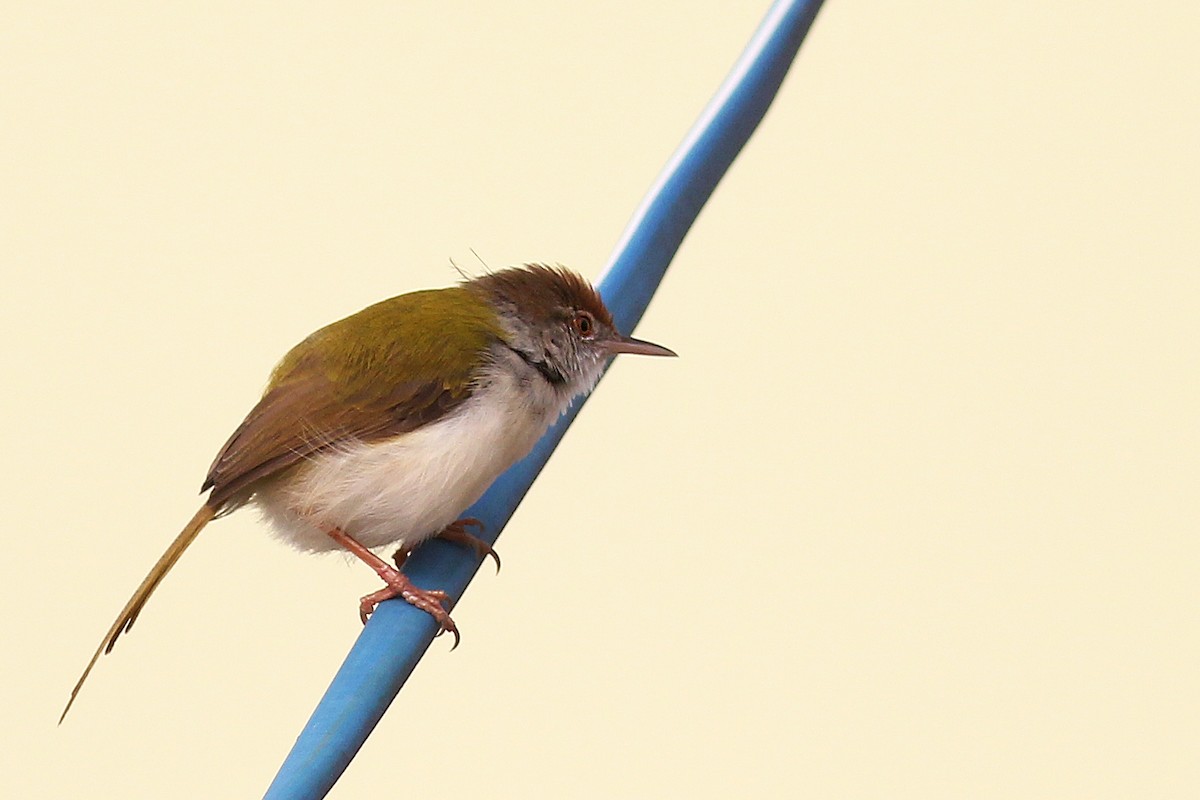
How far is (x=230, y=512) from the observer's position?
412cm

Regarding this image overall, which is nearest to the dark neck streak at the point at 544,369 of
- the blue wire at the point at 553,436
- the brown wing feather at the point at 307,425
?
the brown wing feather at the point at 307,425

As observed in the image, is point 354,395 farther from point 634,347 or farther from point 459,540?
point 634,347

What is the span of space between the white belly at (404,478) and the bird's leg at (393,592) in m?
0.03

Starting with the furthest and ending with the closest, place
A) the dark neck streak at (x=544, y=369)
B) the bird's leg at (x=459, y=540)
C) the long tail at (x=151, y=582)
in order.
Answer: the bird's leg at (x=459, y=540)
the dark neck streak at (x=544, y=369)
the long tail at (x=151, y=582)

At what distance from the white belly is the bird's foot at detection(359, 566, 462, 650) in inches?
4.7

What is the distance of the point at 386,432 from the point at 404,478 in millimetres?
146

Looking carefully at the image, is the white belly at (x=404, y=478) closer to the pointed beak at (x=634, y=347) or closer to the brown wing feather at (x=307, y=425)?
the brown wing feather at (x=307, y=425)

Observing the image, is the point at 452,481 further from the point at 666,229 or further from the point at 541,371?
the point at 666,229

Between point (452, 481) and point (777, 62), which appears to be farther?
point (777, 62)

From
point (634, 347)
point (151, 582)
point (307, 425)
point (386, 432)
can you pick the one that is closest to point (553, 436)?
point (634, 347)

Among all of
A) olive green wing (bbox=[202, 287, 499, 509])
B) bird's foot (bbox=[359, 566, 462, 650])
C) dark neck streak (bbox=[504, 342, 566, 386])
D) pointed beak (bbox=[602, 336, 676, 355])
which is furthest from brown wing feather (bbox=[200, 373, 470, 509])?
pointed beak (bbox=[602, 336, 676, 355])

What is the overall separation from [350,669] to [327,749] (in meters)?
0.30

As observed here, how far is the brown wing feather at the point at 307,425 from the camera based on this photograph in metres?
4.04

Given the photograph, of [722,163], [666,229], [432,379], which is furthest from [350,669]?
[722,163]
